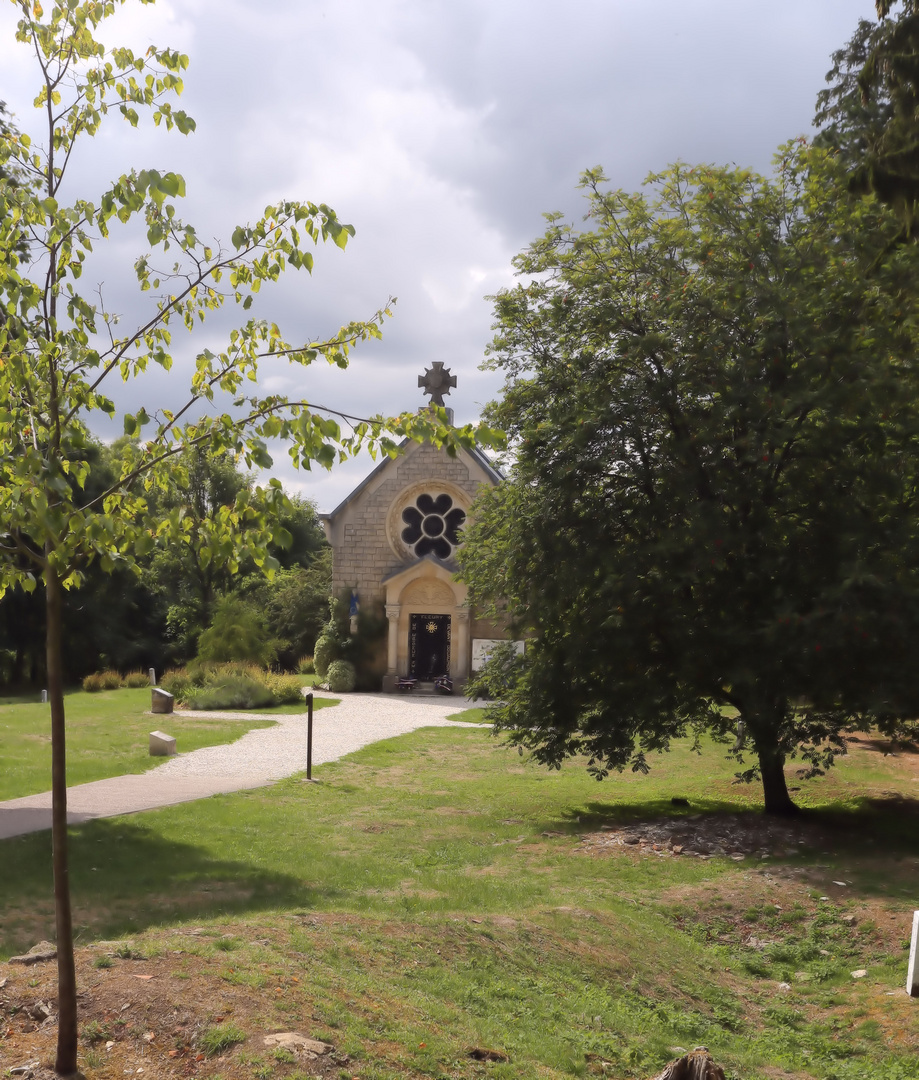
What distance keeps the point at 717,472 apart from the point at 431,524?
24911mm

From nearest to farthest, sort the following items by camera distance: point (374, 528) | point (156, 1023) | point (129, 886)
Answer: point (156, 1023) → point (129, 886) → point (374, 528)

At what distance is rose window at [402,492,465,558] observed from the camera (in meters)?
37.0

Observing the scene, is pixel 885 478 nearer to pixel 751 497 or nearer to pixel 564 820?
pixel 751 497

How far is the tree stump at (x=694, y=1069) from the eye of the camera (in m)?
5.00

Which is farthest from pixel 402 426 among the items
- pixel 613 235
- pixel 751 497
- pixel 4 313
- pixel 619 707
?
pixel 613 235

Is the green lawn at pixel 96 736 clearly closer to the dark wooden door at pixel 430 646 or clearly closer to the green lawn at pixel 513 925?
→ the green lawn at pixel 513 925

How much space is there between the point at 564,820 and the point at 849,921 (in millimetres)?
5346

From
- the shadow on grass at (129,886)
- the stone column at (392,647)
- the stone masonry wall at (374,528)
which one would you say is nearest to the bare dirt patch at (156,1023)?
the shadow on grass at (129,886)

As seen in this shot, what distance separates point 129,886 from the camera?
9.73 meters

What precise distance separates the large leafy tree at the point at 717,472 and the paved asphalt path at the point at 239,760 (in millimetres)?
5137

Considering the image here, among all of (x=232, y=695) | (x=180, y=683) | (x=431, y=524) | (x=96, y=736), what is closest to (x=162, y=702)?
(x=232, y=695)

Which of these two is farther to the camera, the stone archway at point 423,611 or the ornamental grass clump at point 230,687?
the stone archway at point 423,611

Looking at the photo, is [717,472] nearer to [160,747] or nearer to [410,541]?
[160,747]

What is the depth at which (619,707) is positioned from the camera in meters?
13.4
